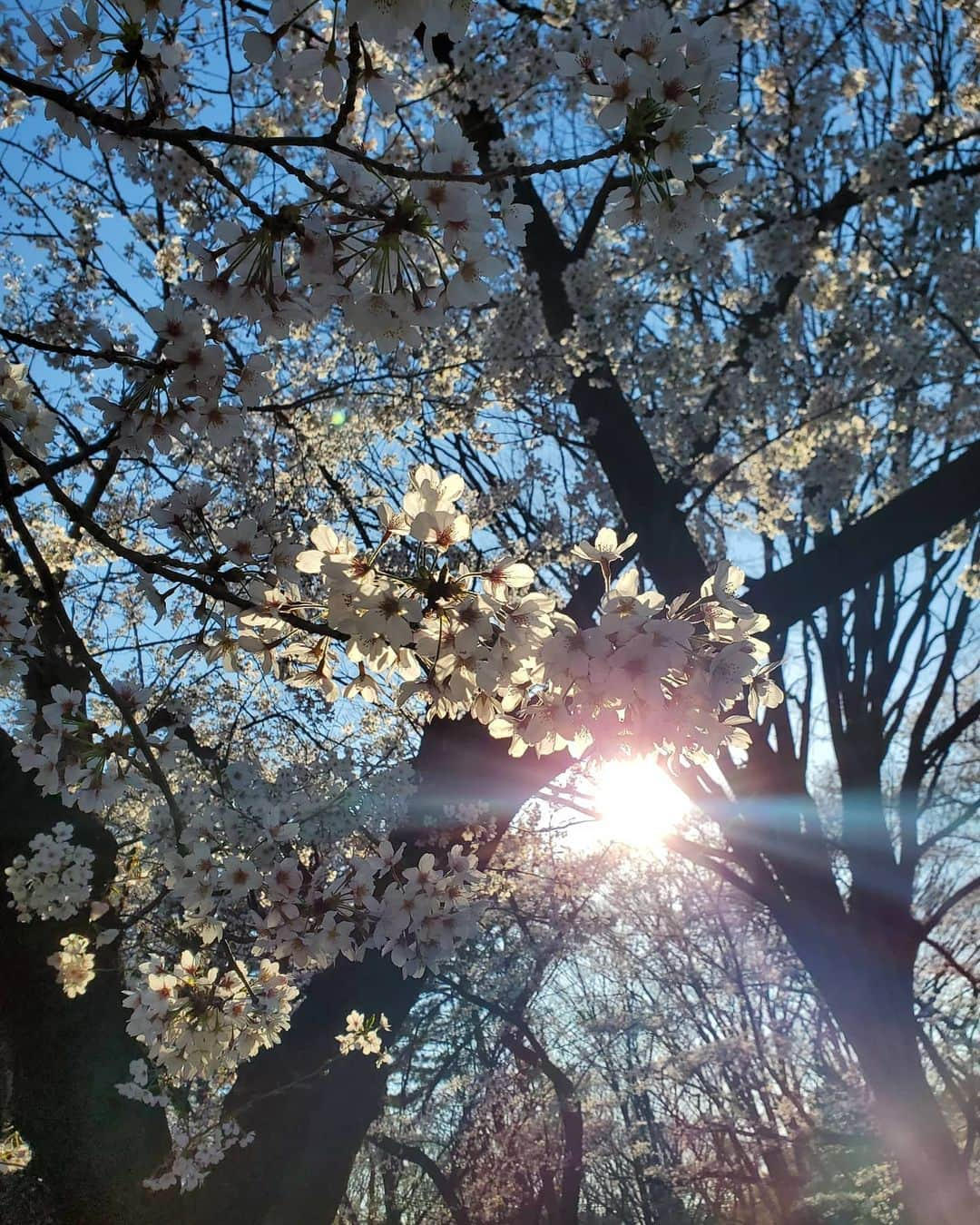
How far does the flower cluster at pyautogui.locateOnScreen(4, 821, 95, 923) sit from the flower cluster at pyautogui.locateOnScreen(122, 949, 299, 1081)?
132 cm

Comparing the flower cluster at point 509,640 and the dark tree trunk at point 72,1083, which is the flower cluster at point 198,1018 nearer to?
the flower cluster at point 509,640

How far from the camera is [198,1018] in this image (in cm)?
209

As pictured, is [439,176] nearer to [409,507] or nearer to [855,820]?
[409,507]

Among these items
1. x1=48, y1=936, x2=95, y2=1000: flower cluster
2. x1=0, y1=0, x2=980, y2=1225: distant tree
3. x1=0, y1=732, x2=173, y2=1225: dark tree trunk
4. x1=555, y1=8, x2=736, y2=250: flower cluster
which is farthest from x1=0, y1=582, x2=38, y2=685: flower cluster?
x1=0, y1=732, x2=173, y2=1225: dark tree trunk

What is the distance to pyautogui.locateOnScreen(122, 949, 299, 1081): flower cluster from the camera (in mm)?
2076

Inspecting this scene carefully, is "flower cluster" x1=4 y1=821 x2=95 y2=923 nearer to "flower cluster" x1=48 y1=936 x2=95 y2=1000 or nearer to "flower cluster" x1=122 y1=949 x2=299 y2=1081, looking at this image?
"flower cluster" x1=48 y1=936 x2=95 y2=1000

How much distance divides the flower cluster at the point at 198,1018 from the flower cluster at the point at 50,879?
1319mm

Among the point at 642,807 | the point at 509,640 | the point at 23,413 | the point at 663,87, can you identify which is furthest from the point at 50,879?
the point at 642,807

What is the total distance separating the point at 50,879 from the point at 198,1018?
166 centimetres

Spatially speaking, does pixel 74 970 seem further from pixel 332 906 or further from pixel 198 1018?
pixel 332 906

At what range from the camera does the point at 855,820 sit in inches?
285

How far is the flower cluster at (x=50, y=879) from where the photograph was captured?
334 centimetres

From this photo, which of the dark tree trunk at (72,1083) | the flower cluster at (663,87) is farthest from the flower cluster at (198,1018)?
the flower cluster at (663,87)

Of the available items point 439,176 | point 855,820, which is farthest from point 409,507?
point 855,820
